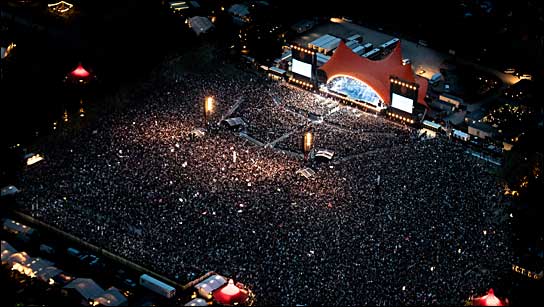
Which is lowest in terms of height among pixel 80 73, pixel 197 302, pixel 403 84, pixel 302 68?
pixel 197 302

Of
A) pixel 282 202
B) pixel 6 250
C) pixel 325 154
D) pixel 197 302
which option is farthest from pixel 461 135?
pixel 6 250

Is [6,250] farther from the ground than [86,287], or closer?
farther from the ground

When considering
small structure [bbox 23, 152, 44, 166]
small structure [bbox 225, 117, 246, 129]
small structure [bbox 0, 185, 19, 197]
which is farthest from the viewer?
small structure [bbox 225, 117, 246, 129]

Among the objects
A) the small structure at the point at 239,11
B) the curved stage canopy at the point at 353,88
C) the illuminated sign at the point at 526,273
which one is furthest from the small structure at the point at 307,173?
the small structure at the point at 239,11

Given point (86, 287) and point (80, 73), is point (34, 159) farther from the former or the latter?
point (86, 287)

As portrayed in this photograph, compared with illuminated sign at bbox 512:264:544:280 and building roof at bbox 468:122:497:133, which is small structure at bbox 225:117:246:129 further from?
illuminated sign at bbox 512:264:544:280

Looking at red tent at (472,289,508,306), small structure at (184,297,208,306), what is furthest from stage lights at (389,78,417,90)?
small structure at (184,297,208,306)
